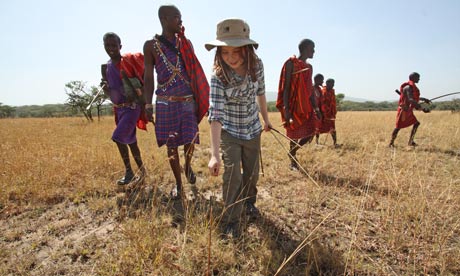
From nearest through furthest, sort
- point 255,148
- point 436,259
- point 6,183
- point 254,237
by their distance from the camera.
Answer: point 436,259 → point 254,237 → point 255,148 → point 6,183

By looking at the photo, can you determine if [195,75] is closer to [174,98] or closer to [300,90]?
[174,98]

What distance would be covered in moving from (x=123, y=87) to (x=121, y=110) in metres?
0.33

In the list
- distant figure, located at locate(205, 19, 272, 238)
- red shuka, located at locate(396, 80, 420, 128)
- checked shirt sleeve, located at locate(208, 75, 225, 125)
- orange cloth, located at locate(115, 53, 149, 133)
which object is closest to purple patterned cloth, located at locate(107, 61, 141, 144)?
orange cloth, located at locate(115, 53, 149, 133)

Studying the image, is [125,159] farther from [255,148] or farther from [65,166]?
[255,148]

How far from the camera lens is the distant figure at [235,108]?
1827 millimetres

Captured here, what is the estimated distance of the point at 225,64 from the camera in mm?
1987

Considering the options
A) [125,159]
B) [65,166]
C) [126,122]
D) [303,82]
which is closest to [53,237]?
[125,159]

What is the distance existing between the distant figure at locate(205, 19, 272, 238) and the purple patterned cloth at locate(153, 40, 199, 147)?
699mm

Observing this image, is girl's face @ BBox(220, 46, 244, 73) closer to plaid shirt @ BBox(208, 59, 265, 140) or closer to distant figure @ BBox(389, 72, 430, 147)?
plaid shirt @ BBox(208, 59, 265, 140)

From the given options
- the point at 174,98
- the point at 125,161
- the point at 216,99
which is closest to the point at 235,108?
the point at 216,99

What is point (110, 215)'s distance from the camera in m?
2.58

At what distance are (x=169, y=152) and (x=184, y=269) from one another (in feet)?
4.87

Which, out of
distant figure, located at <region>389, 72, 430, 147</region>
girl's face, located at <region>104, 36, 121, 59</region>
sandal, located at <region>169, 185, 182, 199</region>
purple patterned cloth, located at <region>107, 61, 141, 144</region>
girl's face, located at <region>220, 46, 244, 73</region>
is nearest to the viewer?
girl's face, located at <region>220, 46, 244, 73</region>

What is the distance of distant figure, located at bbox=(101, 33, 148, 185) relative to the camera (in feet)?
10.4
